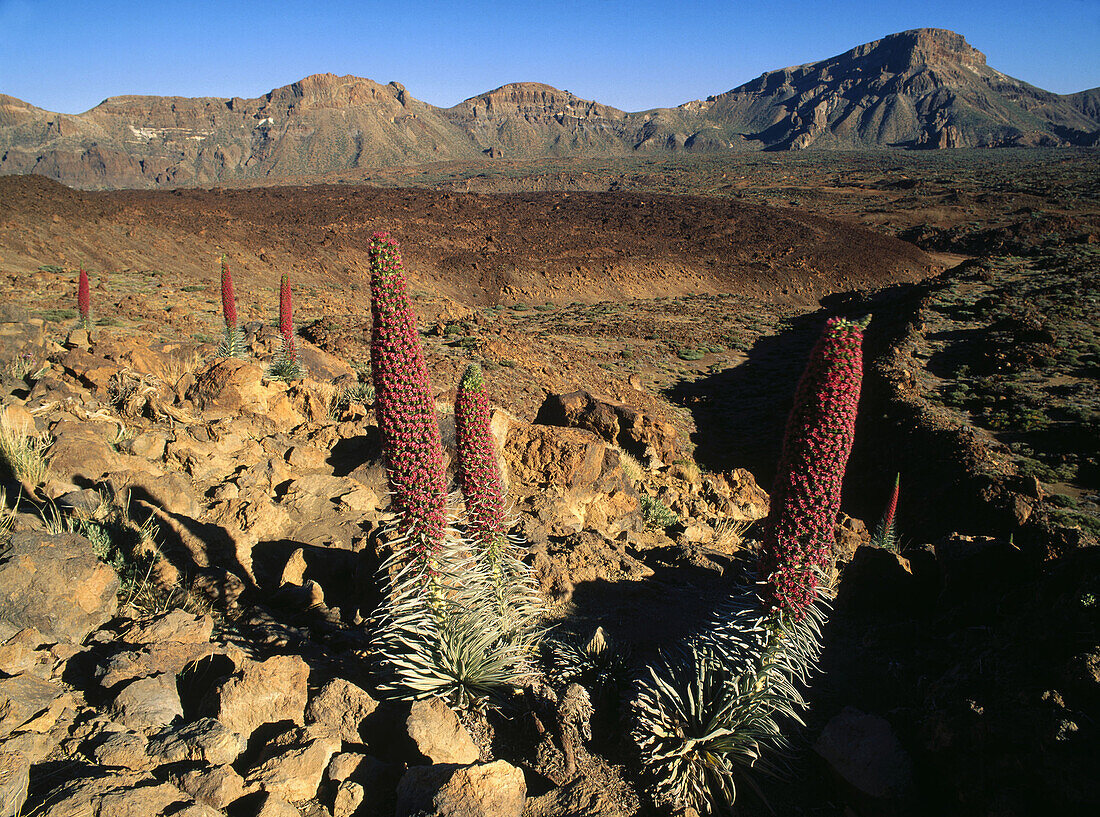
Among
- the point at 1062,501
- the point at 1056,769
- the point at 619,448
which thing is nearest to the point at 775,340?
the point at 1062,501

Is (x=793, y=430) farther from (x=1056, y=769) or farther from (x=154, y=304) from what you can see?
(x=154, y=304)

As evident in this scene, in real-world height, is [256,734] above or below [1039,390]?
above

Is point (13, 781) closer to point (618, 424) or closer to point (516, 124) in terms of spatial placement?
point (618, 424)

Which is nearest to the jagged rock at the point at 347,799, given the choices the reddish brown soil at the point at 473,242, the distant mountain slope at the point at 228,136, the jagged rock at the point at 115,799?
the jagged rock at the point at 115,799

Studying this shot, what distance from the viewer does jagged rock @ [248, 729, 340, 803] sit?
93.5 inches

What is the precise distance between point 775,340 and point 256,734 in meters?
21.6

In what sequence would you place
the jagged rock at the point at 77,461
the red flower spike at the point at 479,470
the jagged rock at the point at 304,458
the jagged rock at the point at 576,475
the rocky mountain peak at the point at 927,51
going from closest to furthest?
the red flower spike at the point at 479,470 → the jagged rock at the point at 77,461 → the jagged rock at the point at 304,458 → the jagged rock at the point at 576,475 → the rocky mountain peak at the point at 927,51

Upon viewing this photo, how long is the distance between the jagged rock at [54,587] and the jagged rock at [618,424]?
20.6 ft

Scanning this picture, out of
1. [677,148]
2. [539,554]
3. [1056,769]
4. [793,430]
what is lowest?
[539,554]

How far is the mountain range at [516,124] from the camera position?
334 ft

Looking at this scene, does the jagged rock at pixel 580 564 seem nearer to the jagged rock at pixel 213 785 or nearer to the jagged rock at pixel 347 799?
the jagged rock at pixel 347 799

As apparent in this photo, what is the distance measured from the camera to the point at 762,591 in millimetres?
3125

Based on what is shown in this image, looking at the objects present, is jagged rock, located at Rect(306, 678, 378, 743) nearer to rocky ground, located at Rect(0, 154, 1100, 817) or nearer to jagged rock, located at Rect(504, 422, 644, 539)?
rocky ground, located at Rect(0, 154, 1100, 817)

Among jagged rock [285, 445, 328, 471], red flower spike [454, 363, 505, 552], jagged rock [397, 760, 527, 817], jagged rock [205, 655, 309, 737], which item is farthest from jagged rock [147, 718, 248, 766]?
jagged rock [285, 445, 328, 471]
